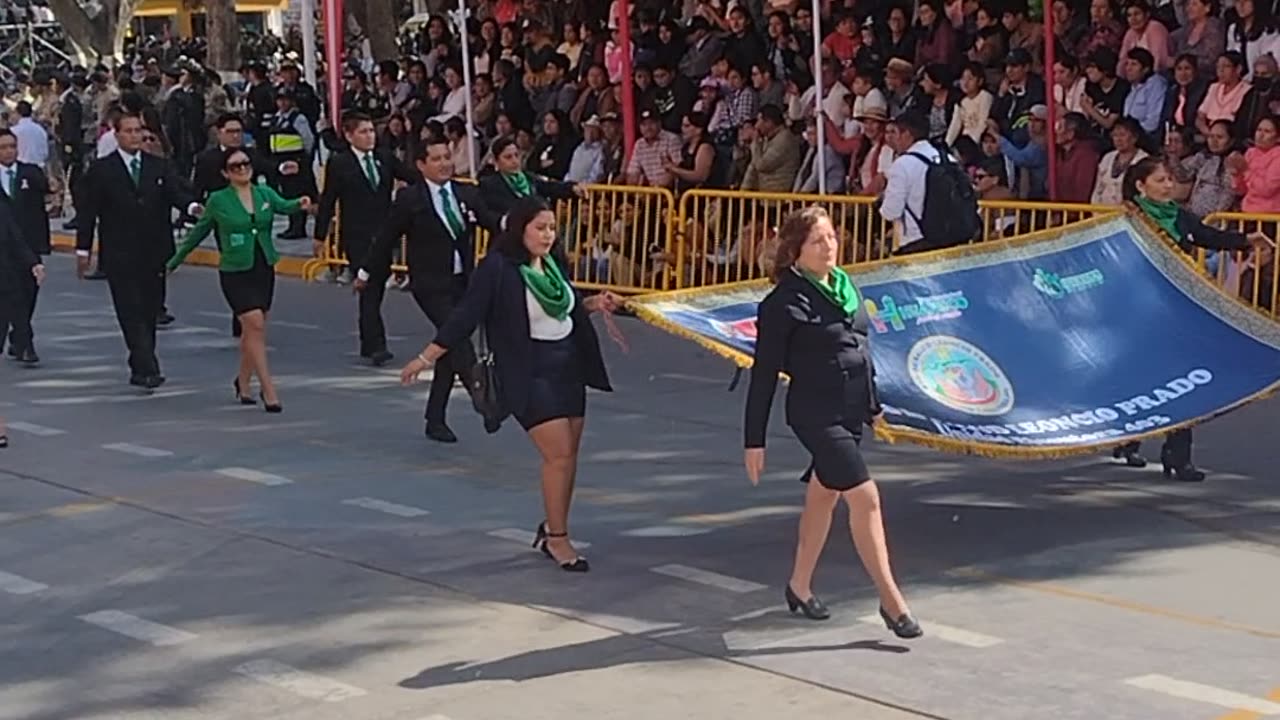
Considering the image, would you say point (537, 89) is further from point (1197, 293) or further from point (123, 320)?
point (1197, 293)

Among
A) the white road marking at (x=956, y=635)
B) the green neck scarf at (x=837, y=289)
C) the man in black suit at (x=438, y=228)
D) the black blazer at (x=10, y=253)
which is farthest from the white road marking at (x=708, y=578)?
the black blazer at (x=10, y=253)

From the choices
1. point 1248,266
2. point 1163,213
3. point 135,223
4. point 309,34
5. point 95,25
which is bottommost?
point 1248,266

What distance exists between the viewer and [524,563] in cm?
879

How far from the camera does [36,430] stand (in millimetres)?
12281

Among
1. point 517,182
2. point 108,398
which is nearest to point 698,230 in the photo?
point 517,182

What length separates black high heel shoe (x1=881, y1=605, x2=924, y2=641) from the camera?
7.40m

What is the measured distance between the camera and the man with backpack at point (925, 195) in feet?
40.1

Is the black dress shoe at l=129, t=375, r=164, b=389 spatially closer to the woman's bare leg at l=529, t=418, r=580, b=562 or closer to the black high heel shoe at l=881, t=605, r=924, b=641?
the woman's bare leg at l=529, t=418, r=580, b=562

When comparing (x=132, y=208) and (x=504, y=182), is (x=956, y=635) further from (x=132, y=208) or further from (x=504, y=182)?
(x=132, y=208)

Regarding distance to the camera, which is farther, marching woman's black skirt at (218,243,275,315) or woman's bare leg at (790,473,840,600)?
marching woman's black skirt at (218,243,275,315)

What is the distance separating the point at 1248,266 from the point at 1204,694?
7.03 m

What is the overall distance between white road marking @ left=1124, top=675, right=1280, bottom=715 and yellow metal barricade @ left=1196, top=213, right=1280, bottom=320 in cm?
651

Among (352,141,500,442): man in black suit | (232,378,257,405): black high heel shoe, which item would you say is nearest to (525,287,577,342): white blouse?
(352,141,500,442): man in black suit

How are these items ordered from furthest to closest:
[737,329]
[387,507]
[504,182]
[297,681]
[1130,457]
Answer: [504,182], [1130,457], [387,507], [737,329], [297,681]
